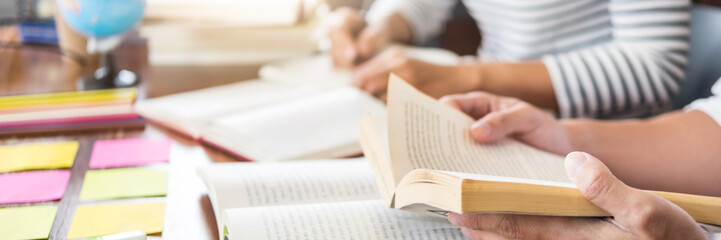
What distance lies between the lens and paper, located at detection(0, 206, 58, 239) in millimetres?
551

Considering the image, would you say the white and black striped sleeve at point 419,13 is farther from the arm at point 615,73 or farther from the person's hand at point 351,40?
the arm at point 615,73

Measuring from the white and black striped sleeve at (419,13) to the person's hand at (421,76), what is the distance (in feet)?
1.50

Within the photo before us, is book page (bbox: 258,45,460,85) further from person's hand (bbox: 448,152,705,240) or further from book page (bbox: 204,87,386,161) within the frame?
person's hand (bbox: 448,152,705,240)

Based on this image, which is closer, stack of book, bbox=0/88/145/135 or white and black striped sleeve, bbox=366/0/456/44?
stack of book, bbox=0/88/145/135

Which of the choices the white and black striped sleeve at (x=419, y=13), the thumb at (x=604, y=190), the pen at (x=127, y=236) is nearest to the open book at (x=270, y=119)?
the pen at (x=127, y=236)

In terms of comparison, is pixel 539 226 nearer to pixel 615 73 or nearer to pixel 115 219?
pixel 115 219

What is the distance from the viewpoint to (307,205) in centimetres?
58

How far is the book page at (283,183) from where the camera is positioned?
1.98ft

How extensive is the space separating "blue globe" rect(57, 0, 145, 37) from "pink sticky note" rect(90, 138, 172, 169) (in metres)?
0.28

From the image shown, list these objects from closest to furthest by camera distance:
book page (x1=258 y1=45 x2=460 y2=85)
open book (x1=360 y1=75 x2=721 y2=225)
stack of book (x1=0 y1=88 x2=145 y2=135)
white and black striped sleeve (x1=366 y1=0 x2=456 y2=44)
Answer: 1. open book (x1=360 y1=75 x2=721 y2=225)
2. stack of book (x1=0 y1=88 x2=145 y2=135)
3. book page (x1=258 y1=45 x2=460 y2=85)
4. white and black striped sleeve (x1=366 y1=0 x2=456 y2=44)

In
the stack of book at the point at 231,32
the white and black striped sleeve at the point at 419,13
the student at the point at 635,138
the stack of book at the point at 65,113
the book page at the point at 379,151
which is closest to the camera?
the book page at the point at 379,151

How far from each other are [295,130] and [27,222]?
31 cm

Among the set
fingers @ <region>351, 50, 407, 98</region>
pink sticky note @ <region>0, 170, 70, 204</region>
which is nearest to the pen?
pink sticky note @ <region>0, 170, 70, 204</region>

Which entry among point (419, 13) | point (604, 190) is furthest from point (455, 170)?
point (419, 13)
